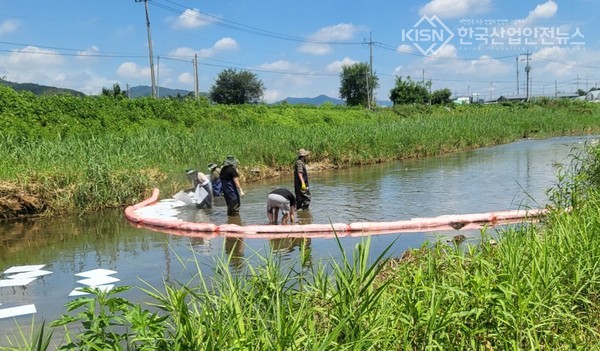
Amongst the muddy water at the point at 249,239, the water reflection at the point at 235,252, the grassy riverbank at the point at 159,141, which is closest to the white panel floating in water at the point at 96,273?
the muddy water at the point at 249,239

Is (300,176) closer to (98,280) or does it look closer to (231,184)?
(231,184)

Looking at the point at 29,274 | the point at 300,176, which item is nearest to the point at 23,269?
the point at 29,274

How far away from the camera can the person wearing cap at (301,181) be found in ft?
34.6

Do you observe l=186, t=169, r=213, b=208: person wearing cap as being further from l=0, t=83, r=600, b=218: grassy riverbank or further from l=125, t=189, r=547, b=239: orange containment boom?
l=125, t=189, r=547, b=239: orange containment boom

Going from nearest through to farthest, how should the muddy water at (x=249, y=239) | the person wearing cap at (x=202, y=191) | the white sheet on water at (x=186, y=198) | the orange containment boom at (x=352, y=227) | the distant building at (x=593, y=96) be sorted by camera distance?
the muddy water at (x=249, y=239), the orange containment boom at (x=352, y=227), the person wearing cap at (x=202, y=191), the white sheet on water at (x=186, y=198), the distant building at (x=593, y=96)

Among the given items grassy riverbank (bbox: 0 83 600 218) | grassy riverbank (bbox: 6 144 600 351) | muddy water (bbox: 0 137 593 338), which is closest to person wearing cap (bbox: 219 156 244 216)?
muddy water (bbox: 0 137 593 338)

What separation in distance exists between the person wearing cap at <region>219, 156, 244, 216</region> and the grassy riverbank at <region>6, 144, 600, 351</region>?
6413 millimetres

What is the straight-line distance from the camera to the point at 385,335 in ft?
10.8

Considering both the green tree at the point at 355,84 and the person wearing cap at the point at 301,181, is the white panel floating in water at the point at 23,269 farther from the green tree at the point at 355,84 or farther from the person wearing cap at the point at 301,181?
the green tree at the point at 355,84

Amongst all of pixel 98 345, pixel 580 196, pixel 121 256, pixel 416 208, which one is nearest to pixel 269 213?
pixel 121 256

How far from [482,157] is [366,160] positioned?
19.3ft

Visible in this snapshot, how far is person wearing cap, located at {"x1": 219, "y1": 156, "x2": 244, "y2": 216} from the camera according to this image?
410 inches

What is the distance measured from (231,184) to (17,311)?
5.44m

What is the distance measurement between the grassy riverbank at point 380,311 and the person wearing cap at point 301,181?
6.18 m
